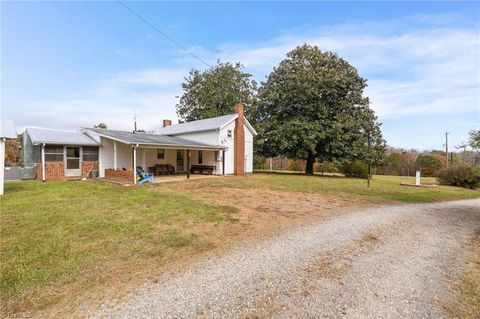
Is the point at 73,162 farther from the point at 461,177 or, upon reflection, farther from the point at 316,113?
the point at 461,177

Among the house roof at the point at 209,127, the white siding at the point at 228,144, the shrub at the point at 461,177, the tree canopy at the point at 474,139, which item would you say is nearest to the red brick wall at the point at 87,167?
the house roof at the point at 209,127

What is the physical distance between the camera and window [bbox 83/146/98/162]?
703 inches

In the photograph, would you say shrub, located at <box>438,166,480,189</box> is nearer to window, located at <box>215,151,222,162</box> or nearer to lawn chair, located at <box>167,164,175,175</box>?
window, located at <box>215,151,222,162</box>

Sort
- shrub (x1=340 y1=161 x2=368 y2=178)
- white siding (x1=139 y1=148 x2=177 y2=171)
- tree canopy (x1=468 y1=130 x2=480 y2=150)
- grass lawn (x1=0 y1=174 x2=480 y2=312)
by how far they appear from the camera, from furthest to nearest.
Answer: shrub (x1=340 y1=161 x2=368 y2=178) → white siding (x1=139 y1=148 x2=177 y2=171) → tree canopy (x1=468 y1=130 x2=480 y2=150) → grass lawn (x1=0 y1=174 x2=480 y2=312)

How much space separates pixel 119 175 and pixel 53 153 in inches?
196

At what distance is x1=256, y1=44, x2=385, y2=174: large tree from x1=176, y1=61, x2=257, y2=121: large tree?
394 inches

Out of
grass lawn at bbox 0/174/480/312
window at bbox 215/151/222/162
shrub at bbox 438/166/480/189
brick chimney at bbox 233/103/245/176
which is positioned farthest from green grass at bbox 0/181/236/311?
shrub at bbox 438/166/480/189

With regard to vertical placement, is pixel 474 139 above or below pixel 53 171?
above

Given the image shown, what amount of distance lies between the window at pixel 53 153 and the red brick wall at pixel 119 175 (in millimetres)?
3140

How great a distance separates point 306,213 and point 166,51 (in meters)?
12.4

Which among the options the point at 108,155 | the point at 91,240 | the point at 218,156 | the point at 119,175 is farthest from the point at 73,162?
the point at 91,240

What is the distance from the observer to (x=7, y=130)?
10.9 m

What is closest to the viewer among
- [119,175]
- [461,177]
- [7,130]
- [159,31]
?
[7,130]

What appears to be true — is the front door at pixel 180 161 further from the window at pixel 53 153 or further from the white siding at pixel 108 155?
the window at pixel 53 153
